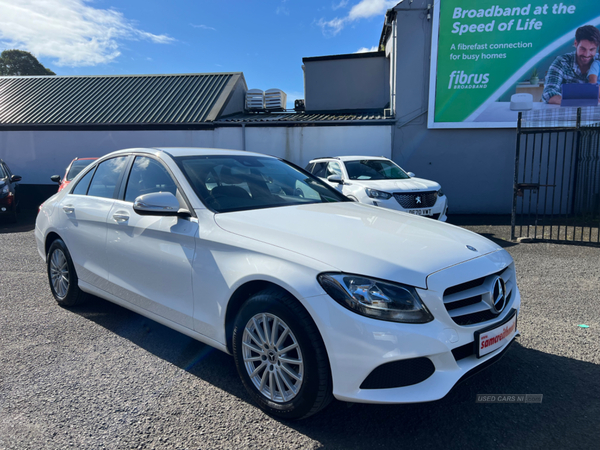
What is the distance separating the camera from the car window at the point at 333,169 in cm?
955

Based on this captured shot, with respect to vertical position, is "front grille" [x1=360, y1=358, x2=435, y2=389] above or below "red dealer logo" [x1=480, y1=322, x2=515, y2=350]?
below

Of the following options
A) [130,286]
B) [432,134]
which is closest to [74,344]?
[130,286]

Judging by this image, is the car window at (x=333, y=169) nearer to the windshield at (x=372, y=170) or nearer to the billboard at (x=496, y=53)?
the windshield at (x=372, y=170)

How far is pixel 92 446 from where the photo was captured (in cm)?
228

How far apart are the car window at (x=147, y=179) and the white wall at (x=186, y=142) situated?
10.6 m

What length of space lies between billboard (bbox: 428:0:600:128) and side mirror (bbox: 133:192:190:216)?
1151 cm

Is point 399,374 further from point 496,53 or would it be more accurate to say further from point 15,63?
point 15,63

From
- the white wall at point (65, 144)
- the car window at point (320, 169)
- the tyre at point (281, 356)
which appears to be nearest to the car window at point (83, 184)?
the tyre at point (281, 356)

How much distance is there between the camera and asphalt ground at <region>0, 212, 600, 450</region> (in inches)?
91.5

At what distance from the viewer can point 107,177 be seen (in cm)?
395

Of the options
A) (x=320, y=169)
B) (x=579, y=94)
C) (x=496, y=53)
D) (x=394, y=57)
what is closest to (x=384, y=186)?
(x=320, y=169)

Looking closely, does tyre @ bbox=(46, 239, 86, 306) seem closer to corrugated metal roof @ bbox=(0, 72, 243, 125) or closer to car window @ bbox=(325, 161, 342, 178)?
car window @ bbox=(325, 161, 342, 178)

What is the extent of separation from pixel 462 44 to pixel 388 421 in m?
12.6

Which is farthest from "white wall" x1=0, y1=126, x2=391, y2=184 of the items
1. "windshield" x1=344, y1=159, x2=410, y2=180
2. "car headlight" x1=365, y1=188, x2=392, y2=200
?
"car headlight" x1=365, y1=188, x2=392, y2=200
